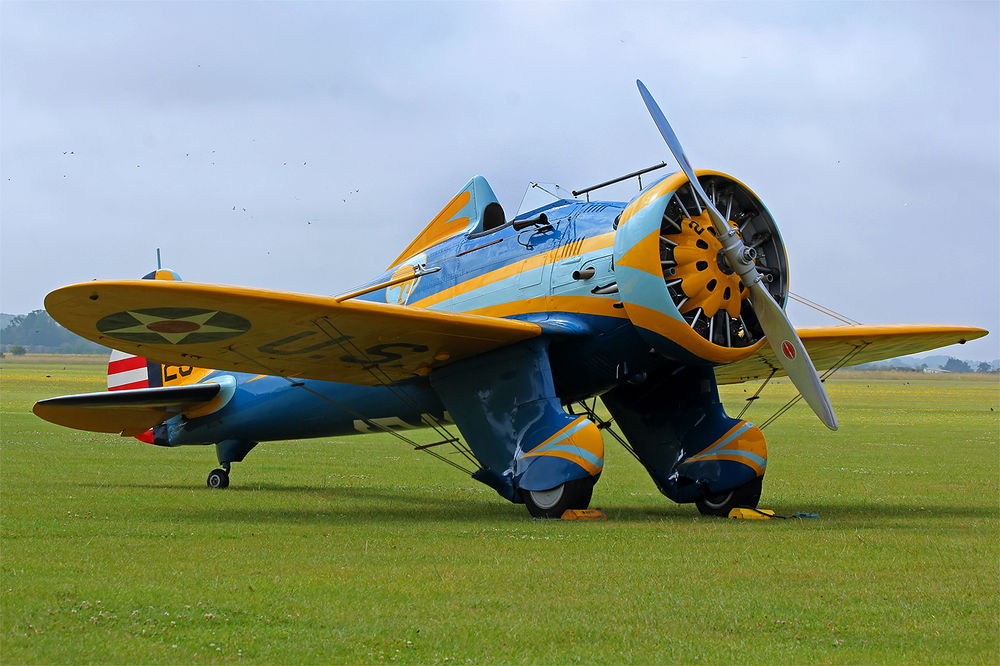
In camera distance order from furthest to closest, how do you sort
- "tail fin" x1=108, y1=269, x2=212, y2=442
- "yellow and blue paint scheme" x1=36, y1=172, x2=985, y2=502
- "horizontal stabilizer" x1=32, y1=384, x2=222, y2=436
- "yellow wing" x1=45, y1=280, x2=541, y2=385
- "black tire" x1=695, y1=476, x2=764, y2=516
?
"tail fin" x1=108, y1=269, x2=212, y2=442, "horizontal stabilizer" x1=32, y1=384, x2=222, y2=436, "black tire" x1=695, y1=476, x2=764, y2=516, "yellow and blue paint scheme" x1=36, y1=172, x2=985, y2=502, "yellow wing" x1=45, y1=280, x2=541, y2=385

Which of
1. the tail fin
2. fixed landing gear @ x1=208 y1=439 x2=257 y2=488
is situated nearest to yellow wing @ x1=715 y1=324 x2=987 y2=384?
fixed landing gear @ x1=208 y1=439 x2=257 y2=488

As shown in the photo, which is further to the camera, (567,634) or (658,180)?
(658,180)

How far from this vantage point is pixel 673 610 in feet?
20.6

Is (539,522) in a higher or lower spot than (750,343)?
lower

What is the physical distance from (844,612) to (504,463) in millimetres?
6007

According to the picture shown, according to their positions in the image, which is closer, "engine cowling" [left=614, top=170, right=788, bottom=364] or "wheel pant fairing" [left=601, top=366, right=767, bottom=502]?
"engine cowling" [left=614, top=170, right=788, bottom=364]

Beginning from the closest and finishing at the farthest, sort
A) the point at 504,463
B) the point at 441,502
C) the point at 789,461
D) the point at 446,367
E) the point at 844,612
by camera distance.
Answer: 1. the point at 844,612
2. the point at 504,463
3. the point at 446,367
4. the point at 441,502
5. the point at 789,461

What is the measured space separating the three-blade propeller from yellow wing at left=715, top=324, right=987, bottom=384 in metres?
1.91

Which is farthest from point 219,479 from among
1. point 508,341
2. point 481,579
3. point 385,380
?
point 481,579

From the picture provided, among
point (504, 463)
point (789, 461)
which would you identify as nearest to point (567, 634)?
point (504, 463)

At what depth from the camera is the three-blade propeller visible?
35.9 ft

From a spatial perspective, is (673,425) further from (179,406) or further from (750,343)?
(179,406)

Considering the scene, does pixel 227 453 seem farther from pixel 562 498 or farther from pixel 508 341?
pixel 562 498

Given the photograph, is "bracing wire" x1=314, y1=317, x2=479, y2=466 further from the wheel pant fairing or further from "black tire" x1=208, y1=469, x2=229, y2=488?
"black tire" x1=208, y1=469, x2=229, y2=488
